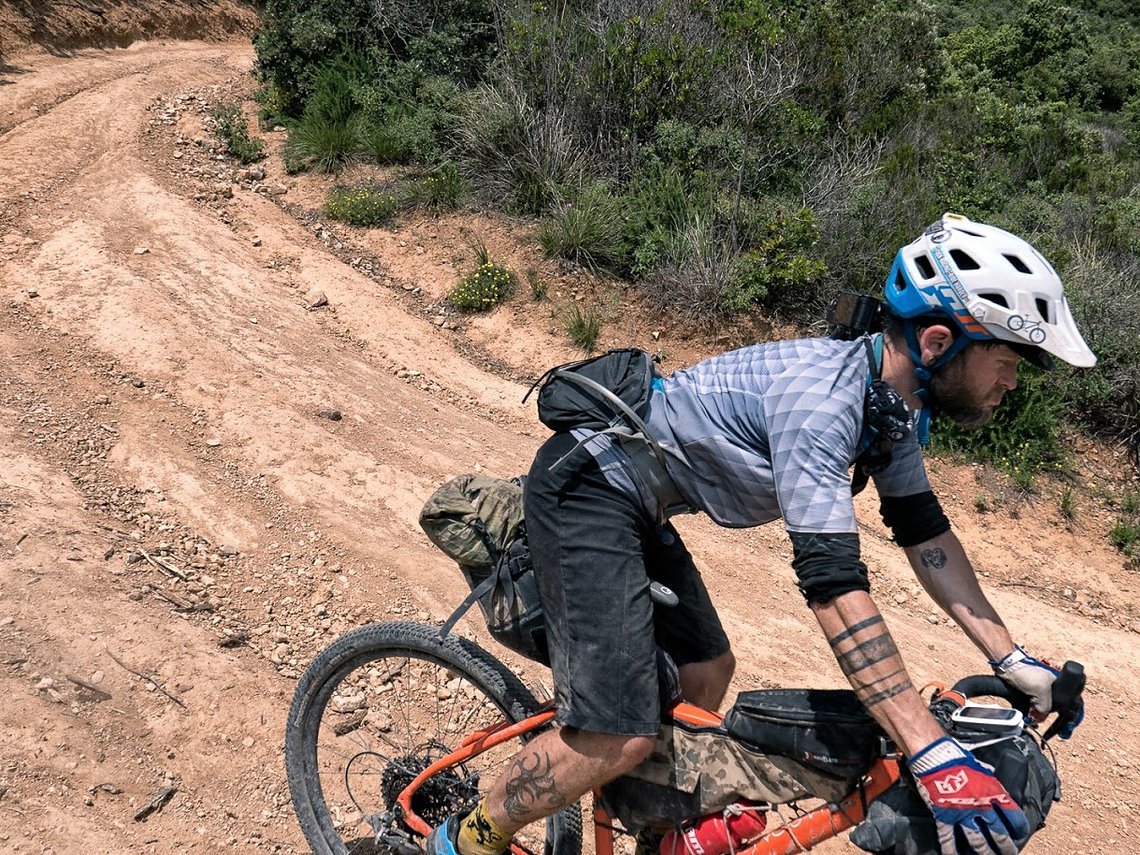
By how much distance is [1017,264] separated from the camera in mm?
2141

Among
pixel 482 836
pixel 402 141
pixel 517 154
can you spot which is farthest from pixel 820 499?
pixel 402 141

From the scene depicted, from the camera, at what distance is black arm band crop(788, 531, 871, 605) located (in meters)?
1.95

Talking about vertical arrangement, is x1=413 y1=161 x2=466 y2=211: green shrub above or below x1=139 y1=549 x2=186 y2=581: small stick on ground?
above

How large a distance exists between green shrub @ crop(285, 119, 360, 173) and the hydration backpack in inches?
298

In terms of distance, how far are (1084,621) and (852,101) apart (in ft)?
19.6

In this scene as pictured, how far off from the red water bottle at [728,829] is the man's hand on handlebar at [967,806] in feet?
2.13

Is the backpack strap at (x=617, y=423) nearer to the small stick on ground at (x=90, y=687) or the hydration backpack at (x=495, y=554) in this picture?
the hydration backpack at (x=495, y=554)

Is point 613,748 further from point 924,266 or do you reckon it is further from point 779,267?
point 779,267

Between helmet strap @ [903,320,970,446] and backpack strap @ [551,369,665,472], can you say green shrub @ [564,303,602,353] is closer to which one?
backpack strap @ [551,369,665,472]

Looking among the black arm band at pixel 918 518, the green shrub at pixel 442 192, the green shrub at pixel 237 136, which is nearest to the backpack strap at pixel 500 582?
the black arm band at pixel 918 518

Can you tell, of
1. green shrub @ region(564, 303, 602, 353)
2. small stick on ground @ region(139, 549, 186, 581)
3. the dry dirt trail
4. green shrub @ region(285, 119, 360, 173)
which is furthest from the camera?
green shrub @ region(285, 119, 360, 173)

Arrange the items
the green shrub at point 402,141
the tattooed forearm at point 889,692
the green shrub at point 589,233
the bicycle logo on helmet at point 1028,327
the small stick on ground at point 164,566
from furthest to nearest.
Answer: the green shrub at point 402,141, the green shrub at point 589,233, the small stick on ground at point 164,566, the bicycle logo on helmet at point 1028,327, the tattooed forearm at point 889,692

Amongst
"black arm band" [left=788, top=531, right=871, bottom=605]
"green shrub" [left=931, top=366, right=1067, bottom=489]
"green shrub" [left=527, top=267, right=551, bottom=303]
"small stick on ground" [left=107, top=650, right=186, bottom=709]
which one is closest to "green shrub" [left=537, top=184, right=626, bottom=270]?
"green shrub" [left=527, top=267, right=551, bottom=303]

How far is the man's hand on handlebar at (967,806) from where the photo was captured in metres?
Answer: 1.82
